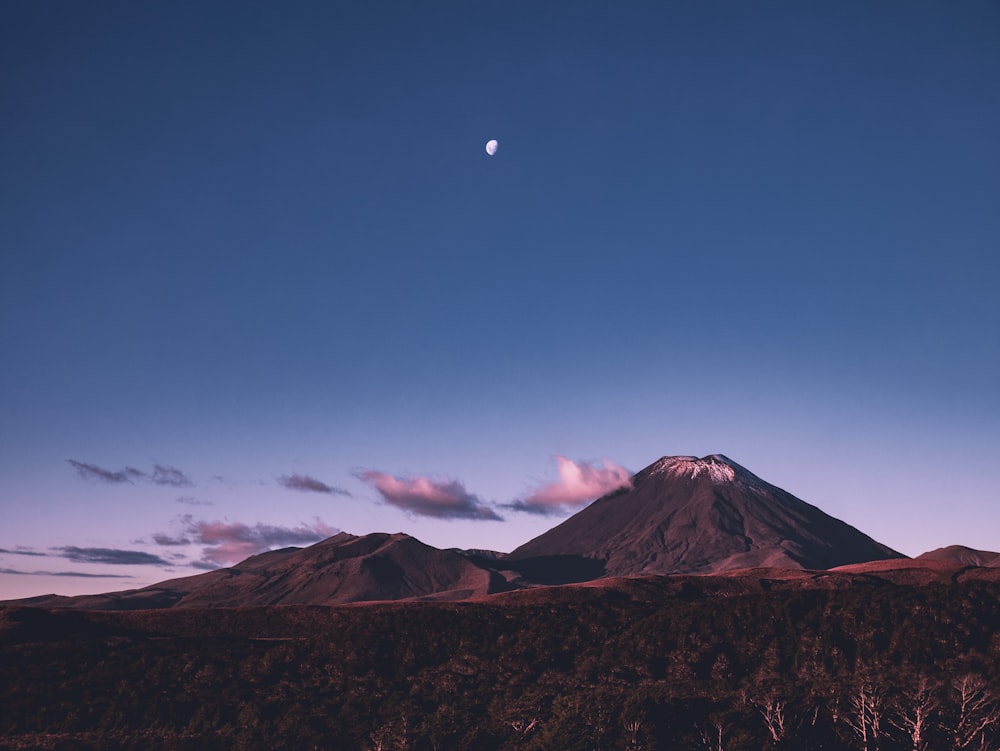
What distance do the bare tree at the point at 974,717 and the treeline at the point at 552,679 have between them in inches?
6.0

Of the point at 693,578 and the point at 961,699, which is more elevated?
the point at 693,578

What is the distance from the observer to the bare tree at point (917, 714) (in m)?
53.1

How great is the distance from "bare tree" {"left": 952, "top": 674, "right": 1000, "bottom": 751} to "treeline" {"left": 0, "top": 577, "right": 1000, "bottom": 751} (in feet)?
0.50

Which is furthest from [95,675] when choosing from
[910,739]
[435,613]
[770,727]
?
[910,739]

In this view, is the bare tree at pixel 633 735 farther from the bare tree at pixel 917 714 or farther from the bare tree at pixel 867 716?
the bare tree at pixel 917 714

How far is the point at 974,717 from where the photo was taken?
181 ft

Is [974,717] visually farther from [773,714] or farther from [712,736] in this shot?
[712,736]

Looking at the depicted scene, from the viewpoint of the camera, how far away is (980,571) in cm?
12425

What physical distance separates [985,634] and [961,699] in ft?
57.9

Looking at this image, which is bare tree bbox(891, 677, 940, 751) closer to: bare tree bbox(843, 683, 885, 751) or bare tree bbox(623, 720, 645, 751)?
bare tree bbox(843, 683, 885, 751)

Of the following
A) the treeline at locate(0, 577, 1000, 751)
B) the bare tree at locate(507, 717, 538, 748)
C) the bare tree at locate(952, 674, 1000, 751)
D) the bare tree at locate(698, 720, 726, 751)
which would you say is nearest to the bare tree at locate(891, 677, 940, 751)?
the treeline at locate(0, 577, 1000, 751)

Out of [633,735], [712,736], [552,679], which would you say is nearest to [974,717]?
[712,736]

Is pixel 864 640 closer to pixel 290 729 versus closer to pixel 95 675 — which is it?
pixel 290 729

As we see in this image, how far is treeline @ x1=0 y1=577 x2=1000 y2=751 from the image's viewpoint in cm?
5722
